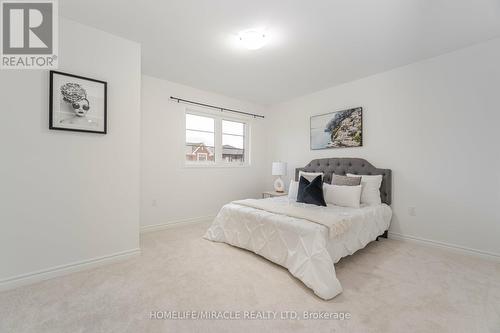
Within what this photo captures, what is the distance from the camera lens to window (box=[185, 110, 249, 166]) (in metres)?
4.05

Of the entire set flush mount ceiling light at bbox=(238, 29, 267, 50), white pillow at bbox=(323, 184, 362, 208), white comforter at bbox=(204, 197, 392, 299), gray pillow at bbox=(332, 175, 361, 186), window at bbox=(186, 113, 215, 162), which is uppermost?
flush mount ceiling light at bbox=(238, 29, 267, 50)

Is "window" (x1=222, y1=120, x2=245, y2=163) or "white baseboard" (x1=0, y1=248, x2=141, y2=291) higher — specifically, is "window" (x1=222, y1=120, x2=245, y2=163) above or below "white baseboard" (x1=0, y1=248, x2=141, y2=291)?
above

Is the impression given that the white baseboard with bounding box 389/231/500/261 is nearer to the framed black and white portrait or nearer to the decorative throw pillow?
the decorative throw pillow

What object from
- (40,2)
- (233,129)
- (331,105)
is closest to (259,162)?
(233,129)

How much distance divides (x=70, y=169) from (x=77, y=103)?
664 mm

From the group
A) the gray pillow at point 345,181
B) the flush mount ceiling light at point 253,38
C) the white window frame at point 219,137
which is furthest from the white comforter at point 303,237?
the flush mount ceiling light at point 253,38

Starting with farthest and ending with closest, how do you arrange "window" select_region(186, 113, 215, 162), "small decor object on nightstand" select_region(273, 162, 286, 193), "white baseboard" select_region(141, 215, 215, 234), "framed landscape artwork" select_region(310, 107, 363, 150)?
"small decor object on nightstand" select_region(273, 162, 286, 193)
"window" select_region(186, 113, 215, 162)
"framed landscape artwork" select_region(310, 107, 363, 150)
"white baseboard" select_region(141, 215, 215, 234)

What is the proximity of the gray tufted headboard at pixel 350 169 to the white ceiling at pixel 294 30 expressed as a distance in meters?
1.38

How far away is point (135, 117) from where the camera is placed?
2.56m

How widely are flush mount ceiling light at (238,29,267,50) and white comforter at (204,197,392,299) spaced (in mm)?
1924

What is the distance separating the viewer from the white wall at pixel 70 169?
1.89 metres

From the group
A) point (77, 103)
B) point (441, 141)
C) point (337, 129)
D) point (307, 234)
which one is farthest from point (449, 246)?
point (77, 103)

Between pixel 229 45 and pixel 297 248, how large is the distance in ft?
7.85

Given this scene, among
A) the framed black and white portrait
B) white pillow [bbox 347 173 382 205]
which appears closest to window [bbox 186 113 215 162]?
the framed black and white portrait
